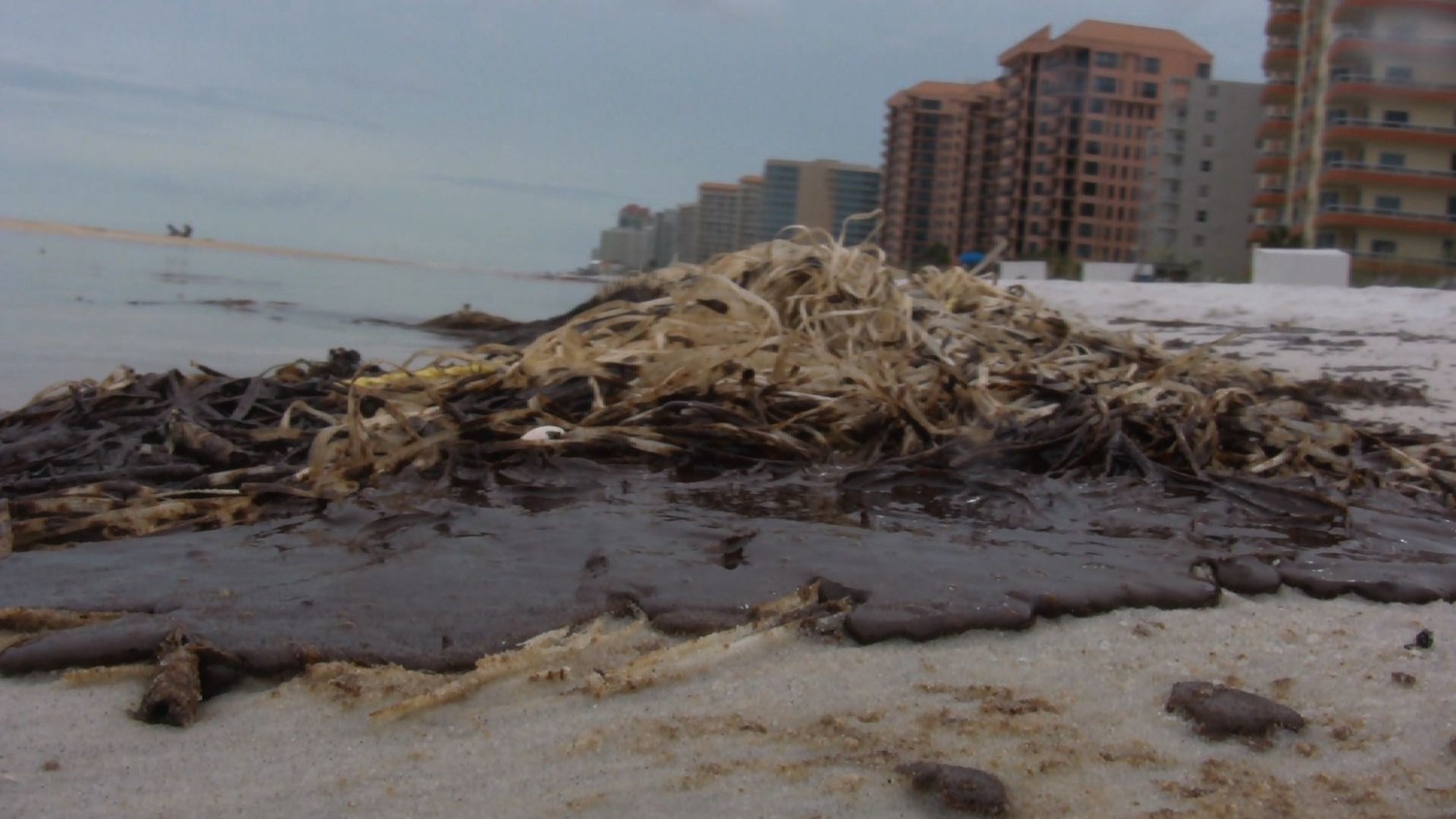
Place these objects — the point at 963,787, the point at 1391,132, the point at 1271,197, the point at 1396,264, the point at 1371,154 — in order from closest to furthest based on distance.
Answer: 1. the point at 963,787
2. the point at 1396,264
3. the point at 1391,132
4. the point at 1371,154
5. the point at 1271,197

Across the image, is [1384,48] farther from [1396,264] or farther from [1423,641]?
[1423,641]

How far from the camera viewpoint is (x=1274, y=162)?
5138 centimetres

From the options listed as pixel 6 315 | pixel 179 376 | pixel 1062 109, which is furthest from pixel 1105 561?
pixel 1062 109

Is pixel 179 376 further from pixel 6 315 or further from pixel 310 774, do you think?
pixel 6 315

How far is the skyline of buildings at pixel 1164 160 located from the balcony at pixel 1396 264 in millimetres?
159

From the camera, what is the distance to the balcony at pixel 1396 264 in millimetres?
34656

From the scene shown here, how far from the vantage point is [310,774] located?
52.3 inches

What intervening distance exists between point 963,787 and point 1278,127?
185ft

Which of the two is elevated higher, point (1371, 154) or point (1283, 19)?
point (1283, 19)

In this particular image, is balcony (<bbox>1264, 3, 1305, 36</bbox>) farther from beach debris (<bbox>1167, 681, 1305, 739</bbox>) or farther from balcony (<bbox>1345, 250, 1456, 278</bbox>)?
beach debris (<bbox>1167, 681, 1305, 739</bbox>)

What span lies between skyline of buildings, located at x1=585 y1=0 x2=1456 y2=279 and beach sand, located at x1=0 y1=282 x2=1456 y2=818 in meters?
3.65

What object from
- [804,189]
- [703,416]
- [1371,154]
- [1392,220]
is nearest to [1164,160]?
[1371,154]

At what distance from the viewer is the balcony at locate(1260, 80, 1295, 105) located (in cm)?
5097

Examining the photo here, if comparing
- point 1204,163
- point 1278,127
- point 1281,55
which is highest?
point 1281,55
